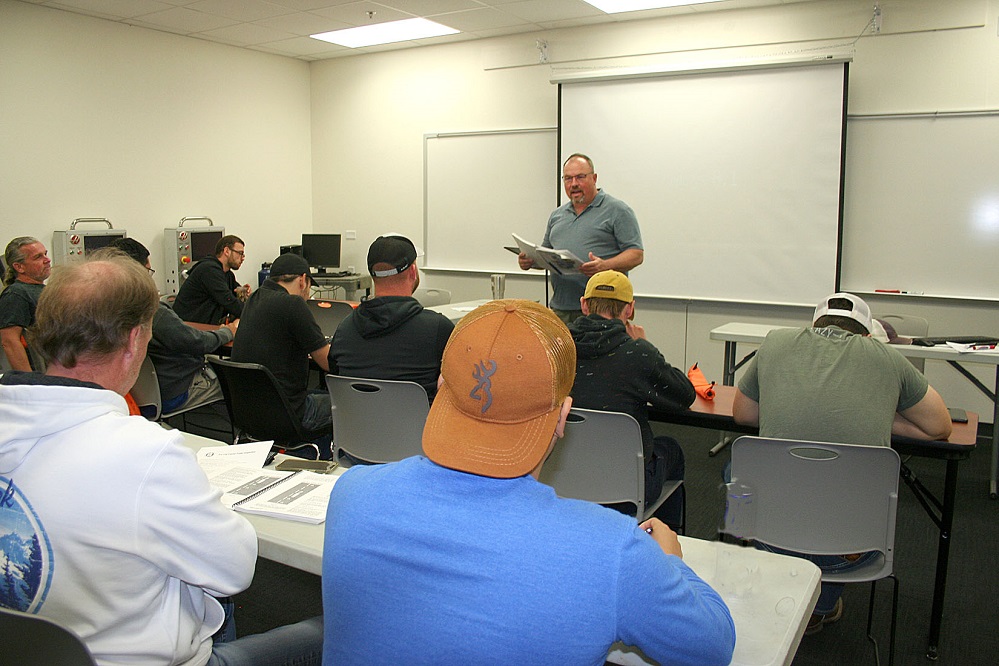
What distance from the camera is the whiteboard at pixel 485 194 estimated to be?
274 inches

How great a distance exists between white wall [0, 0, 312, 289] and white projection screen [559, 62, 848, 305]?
3368 mm

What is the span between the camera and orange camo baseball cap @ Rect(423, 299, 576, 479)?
972mm

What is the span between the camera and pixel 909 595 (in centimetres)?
305

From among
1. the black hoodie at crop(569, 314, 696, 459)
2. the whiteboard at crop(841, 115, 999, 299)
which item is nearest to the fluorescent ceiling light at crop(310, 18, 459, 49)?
the whiteboard at crop(841, 115, 999, 299)

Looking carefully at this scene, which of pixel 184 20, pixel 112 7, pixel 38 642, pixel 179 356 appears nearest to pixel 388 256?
pixel 179 356

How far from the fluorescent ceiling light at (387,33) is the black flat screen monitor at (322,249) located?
1970 millimetres

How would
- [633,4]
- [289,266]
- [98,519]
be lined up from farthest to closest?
1. [633,4]
2. [289,266]
3. [98,519]

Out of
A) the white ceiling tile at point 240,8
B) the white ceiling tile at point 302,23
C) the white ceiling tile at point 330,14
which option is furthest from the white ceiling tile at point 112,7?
the white ceiling tile at point 302,23

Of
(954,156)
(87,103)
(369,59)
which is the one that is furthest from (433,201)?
(954,156)

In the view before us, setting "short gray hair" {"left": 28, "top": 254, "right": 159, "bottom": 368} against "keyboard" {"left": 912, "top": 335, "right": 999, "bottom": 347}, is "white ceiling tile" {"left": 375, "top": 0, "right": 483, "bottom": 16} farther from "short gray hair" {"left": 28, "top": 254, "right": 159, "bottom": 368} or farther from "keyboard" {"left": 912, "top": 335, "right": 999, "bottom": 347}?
"short gray hair" {"left": 28, "top": 254, "right": 159, "bottom": 368}

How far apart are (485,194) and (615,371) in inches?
197

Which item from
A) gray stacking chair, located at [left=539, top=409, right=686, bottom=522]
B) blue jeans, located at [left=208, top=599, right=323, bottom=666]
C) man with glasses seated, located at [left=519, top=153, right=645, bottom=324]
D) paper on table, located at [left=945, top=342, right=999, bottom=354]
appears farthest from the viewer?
man with glasses seated, located at [left=519, top=153, right=645, bottom=324]

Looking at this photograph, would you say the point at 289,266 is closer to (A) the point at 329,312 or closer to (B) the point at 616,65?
(A) the point at 329,312

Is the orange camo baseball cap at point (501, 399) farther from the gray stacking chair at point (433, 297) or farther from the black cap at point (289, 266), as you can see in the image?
the gray stacking chair at point (433, 297)
